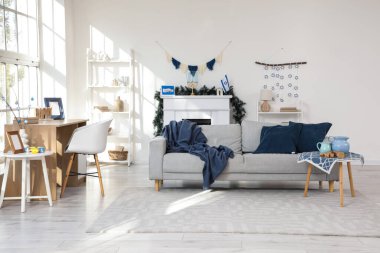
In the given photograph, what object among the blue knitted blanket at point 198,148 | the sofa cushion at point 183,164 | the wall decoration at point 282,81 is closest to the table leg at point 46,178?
the sofa cushion at point 183,164

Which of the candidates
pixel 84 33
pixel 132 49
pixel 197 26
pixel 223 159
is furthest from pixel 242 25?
pixel 223 159

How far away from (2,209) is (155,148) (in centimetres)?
182

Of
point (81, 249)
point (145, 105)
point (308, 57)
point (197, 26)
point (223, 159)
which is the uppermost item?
point (197, 26)

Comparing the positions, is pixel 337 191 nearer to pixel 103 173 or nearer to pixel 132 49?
pixel 103 173

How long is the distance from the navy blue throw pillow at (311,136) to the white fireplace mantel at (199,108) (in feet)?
6.65

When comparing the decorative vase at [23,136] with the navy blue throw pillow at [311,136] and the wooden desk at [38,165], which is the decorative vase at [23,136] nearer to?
the wooden desk at [38,165]

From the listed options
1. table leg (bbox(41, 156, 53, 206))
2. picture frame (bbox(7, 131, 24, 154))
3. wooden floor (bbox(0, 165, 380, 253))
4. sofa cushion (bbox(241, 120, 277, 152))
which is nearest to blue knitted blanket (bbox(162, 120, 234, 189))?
sofa cushion (bbox(241, 120, 277, 152))

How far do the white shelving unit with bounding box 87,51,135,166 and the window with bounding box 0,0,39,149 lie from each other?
122 cm

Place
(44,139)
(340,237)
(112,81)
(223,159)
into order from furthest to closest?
(112,81)
(223,159)
(44,139)
(340,237)

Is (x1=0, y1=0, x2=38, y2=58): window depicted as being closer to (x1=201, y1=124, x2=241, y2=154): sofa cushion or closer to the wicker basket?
the wicker basket

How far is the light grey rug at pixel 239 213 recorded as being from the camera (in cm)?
432

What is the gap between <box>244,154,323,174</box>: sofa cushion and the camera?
5.86m

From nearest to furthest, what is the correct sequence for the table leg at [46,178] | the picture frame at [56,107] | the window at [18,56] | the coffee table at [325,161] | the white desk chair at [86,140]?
the table leg at [46,178], the coffee table at [325,161], the white desk chair at [86,140], the window at [18,56], the picture frame at [56,107]

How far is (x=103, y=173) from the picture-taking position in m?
7.44
